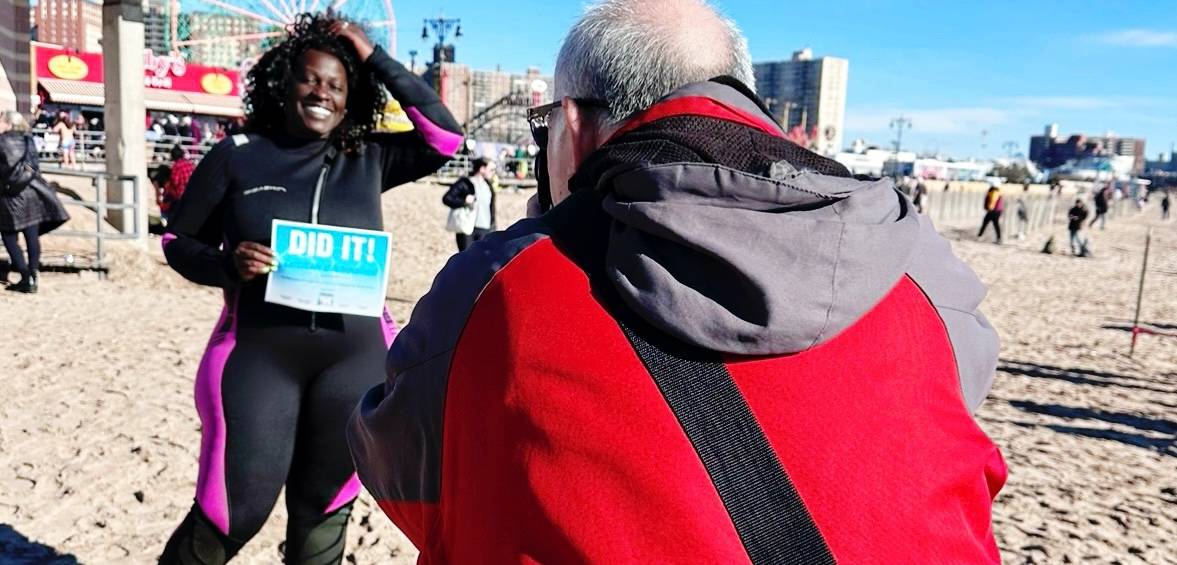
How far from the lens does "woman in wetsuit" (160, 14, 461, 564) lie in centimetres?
240

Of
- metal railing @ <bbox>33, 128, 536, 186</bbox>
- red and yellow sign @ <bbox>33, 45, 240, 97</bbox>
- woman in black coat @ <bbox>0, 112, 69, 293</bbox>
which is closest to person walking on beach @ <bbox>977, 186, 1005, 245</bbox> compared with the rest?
metal railing @ <bbox>33, 128, 536, 186</bbox>

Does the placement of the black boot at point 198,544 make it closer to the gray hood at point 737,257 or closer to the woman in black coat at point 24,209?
the gray hood at point 737,257

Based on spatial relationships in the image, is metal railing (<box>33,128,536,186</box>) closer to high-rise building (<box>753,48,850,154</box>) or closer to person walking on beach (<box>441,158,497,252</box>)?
person walking on beach (<box>441,158,497,252</box>)

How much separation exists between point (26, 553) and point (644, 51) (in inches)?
139

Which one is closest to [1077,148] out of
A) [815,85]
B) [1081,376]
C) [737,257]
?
[815,85]

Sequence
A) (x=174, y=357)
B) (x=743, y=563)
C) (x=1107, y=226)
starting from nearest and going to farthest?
(x=743, y=563)
(x=174, y=357)
(x=1107, y=226)

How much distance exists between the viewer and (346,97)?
276cm

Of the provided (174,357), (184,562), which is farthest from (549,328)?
(174,357)

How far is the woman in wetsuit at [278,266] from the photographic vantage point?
2398 millimetres

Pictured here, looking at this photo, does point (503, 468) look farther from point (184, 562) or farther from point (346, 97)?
point (346, 97)

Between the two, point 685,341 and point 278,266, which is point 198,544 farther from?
point 685,341

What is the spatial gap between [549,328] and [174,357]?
650cm

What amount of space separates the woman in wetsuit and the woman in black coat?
6932mm

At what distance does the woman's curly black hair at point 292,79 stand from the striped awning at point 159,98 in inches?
1241
